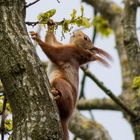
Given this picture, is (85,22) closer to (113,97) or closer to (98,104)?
(113,97)

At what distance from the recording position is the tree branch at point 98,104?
7.43 metres

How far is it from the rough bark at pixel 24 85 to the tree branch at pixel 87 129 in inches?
154

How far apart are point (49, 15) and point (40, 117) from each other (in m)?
0.96

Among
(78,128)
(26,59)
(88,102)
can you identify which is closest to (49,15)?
(26,59)

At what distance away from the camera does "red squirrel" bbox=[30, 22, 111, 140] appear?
169 inches

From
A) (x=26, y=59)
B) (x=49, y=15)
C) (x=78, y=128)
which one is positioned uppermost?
(x=49, y=15)

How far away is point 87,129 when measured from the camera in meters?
6.96

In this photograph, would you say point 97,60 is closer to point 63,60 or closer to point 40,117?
point 63,60

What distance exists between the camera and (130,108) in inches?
235

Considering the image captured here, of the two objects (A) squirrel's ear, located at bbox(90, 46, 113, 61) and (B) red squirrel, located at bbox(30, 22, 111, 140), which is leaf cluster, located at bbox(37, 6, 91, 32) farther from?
(A) squirrel's ear, located at bbox(90, 46, 113, 61)

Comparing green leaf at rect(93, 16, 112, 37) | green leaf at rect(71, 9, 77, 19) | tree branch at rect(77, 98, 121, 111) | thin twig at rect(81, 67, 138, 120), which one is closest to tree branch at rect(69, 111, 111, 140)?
tree branch at rect(77, 98, 121, 111)

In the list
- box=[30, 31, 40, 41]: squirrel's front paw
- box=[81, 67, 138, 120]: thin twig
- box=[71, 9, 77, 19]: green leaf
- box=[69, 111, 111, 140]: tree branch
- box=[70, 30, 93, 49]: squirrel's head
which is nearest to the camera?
box=[71, 9, 77, 19]: green leaf

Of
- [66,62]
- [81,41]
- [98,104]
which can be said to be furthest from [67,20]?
[98,104]

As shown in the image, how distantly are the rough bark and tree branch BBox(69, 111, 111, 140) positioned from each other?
3.91m
